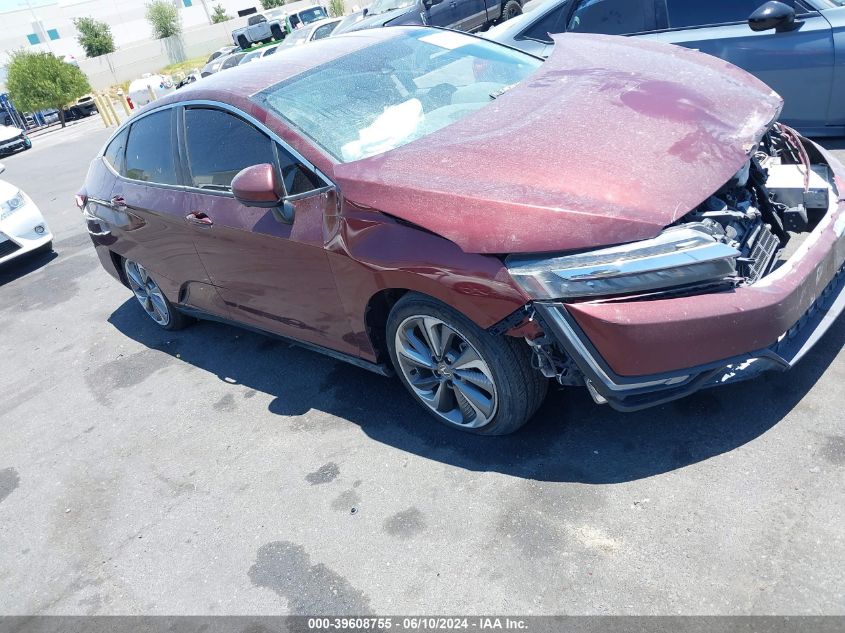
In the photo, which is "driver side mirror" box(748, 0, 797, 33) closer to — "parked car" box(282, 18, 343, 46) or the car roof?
the car roof

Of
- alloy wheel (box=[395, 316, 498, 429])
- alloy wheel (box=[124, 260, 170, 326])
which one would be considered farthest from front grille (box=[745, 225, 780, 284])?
alloy wheel (box=[124, 260, 170, 326])

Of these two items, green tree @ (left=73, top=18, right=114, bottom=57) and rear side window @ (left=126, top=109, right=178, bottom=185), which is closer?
rear side window @ (left=126, top=109, right=178, bottom=185)

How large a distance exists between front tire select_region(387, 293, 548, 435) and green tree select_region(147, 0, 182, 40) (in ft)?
244

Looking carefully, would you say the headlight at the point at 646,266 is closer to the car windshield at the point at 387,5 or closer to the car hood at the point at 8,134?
the car windshield at the point at 387,5

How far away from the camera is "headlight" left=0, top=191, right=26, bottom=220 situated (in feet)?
25.8

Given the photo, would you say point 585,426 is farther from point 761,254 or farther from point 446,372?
point 761,254

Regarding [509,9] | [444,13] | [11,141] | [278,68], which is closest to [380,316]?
[278,68]

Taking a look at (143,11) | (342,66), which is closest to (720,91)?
(342,66)

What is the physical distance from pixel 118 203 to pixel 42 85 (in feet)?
122

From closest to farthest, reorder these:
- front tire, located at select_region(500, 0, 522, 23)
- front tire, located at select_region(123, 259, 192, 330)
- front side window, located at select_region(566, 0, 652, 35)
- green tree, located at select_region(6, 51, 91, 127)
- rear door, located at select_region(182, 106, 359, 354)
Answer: rear door, located at select_region(182, 106, 359, 354) → front tire, located at select_region(123, 259, 192, 330) → front side window, located at select_region(566, 0, 652, 35) → front tire, located at select_region(500, 0, 522, 23) → green tree, located at select_region(6, 51, 91, 127)

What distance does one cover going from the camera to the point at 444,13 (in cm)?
1348

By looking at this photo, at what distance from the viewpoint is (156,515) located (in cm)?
330

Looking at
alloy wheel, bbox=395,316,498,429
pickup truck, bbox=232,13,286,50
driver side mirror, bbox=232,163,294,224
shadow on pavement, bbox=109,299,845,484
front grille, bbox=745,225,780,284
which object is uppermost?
pickup truck, bbox=232,13,286,50

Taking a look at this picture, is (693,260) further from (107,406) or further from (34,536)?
(107,406)
